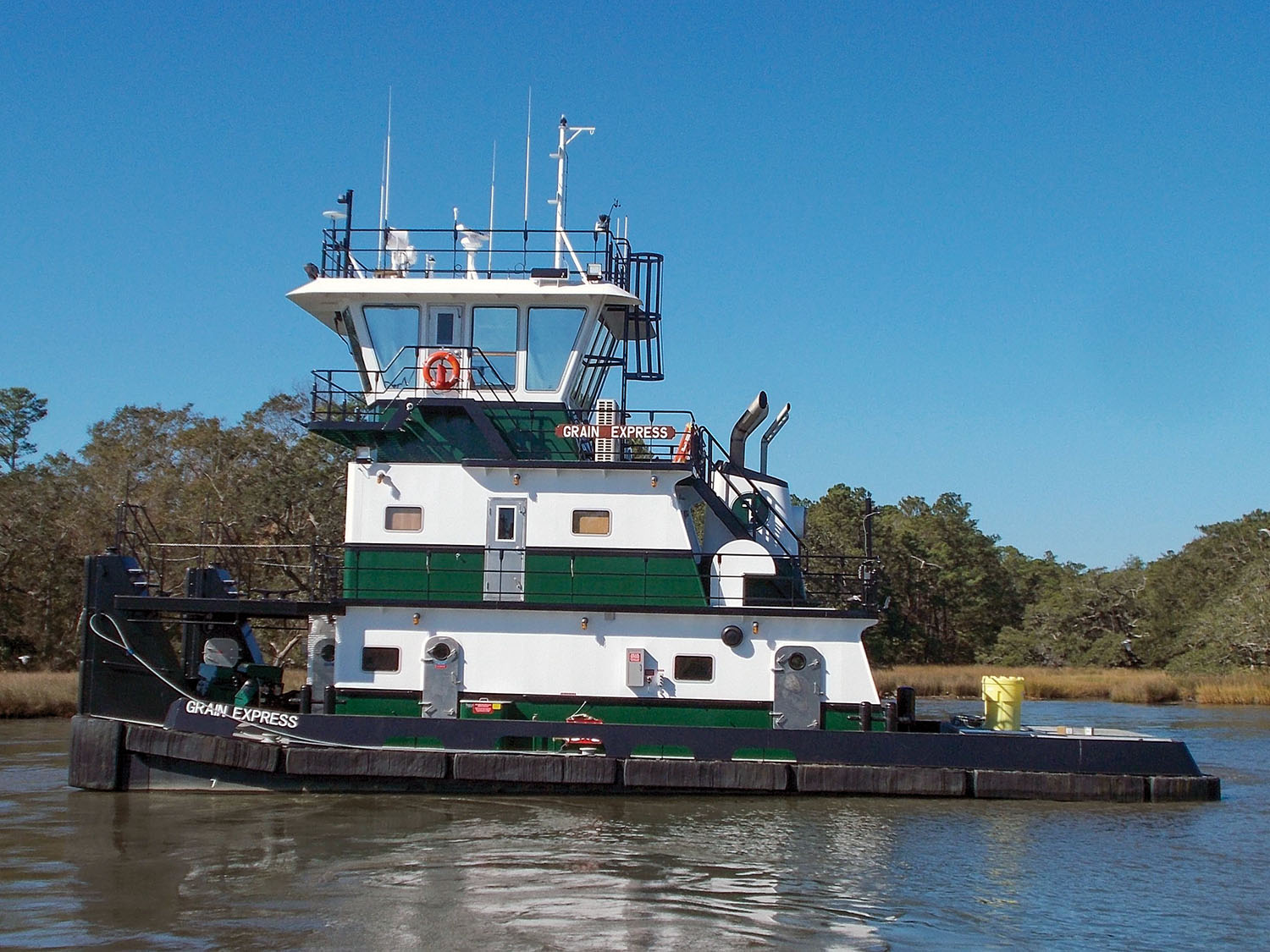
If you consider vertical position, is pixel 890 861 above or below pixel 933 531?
below

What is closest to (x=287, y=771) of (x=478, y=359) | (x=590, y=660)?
(x=590, y=660)

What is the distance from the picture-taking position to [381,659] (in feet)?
46.7

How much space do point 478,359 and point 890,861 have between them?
24.7 feet

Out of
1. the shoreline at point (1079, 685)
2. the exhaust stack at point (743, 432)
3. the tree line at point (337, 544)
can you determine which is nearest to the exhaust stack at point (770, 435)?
the exhaust stack at point (743, 432)

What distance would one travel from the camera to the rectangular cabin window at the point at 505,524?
1451 centimetres

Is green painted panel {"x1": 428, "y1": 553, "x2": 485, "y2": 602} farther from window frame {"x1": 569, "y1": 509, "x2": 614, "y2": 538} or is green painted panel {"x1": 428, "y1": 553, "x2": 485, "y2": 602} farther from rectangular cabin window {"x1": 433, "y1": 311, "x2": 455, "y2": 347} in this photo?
rectangular cabin window {"x1": 433, "y1": 311, "x2": 455, "y2": 347}

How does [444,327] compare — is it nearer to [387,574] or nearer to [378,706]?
[387,574]

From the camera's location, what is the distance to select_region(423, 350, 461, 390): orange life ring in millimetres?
14727

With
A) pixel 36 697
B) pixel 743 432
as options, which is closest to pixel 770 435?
pixel 743 432

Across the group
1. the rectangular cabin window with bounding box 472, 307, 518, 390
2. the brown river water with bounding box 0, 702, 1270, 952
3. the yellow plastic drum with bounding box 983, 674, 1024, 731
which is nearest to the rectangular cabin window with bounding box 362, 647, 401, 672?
the brown river water with bounding box 0, 702, 1270, 952

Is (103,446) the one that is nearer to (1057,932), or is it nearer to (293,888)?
(293,888)

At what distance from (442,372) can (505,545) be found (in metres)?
2.17

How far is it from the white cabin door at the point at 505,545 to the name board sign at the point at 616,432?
987mm

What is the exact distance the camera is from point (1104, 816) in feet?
42.6
